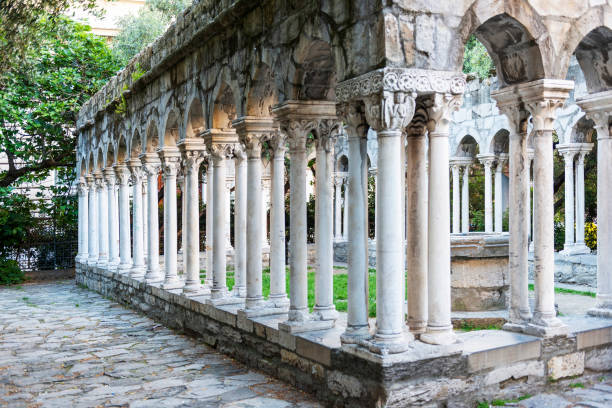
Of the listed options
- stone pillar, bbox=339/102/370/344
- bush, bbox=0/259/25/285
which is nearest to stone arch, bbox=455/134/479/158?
stone pillar, bbox=339/102/370/344

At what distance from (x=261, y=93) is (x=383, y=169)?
8.96ft

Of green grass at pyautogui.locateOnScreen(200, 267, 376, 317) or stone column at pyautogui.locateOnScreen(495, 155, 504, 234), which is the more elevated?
stone column at pyautogui.locateOnScreen(495, 155, 504, 234)

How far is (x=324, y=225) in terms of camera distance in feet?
21.2

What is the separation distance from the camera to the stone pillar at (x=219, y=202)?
855cm

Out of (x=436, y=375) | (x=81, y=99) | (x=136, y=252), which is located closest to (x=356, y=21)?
(x=436, y=375)

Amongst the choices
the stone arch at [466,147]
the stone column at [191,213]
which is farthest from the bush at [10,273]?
the stone arch at [466,147]

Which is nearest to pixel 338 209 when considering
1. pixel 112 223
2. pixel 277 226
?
pixel 112 223

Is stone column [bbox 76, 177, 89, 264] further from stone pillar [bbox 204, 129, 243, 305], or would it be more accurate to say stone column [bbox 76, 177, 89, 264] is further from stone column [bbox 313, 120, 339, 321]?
stone column [bbox 313, 120, 339, 321]

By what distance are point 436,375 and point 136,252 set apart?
8600 millimetres

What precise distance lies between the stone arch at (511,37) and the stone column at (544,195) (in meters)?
0.17

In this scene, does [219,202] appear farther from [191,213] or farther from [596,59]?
[596,59]

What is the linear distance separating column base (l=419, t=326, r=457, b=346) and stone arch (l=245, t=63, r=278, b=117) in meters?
3.13

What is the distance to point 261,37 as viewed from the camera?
→ 7.12 metres

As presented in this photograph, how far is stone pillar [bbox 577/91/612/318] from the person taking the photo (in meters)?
6.44
